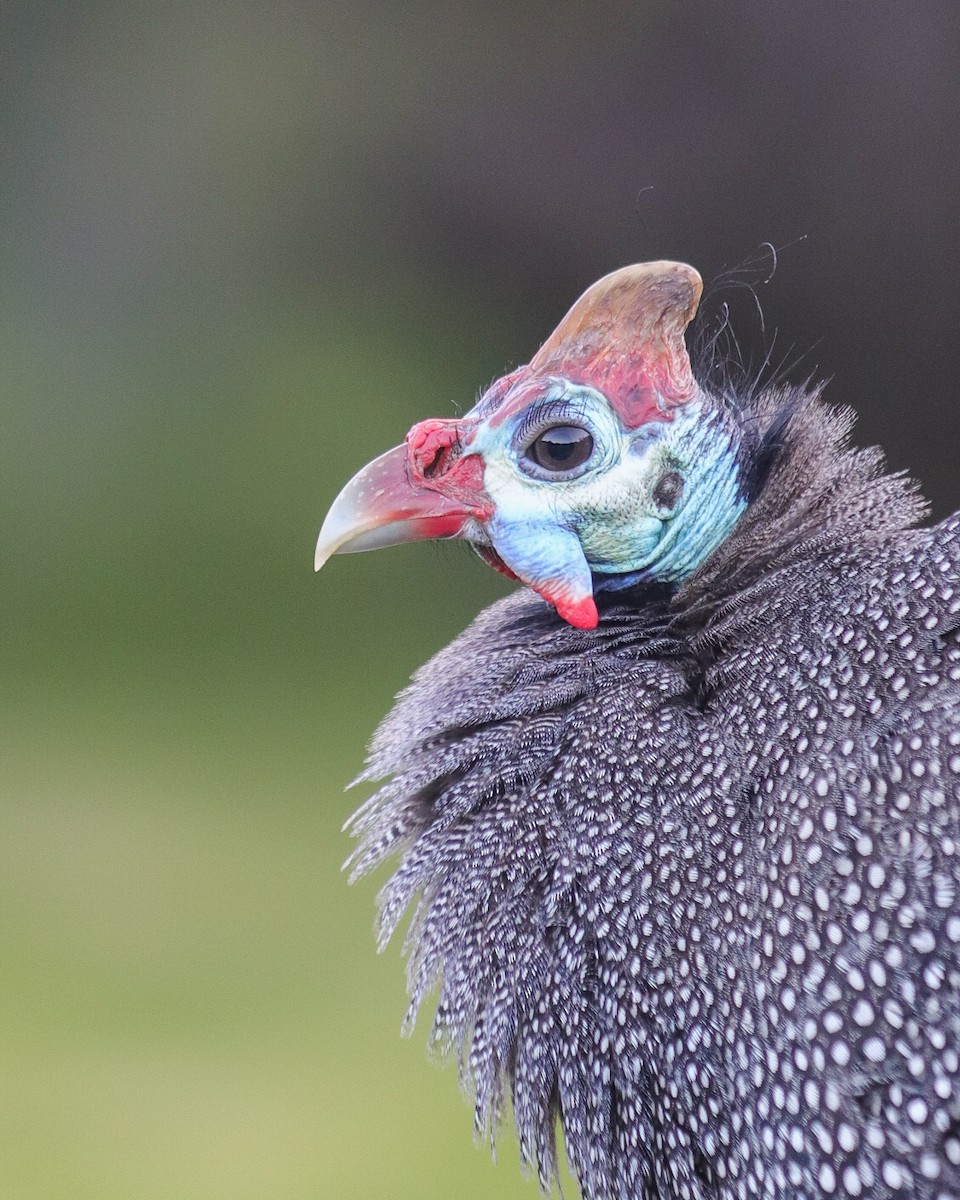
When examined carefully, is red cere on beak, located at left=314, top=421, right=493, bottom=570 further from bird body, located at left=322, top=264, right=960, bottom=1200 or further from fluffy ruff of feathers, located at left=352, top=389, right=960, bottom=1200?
fluffy ruff of feathers, located at left=352, top=389, right=960, bottom=1200

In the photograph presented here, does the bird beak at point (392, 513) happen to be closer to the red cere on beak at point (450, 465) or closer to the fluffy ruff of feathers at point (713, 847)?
the red cere on beak at point (450, 465)

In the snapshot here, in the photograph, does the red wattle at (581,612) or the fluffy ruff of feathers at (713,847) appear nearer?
the fluffy ruff of feathers at (713,847)

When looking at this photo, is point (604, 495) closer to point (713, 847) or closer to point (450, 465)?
point (450, 465)

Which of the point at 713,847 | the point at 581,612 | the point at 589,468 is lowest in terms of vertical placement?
the point at 713,847

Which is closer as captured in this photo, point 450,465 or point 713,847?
point 713,847

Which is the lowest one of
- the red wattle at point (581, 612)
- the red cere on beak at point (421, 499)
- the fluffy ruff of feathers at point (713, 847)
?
the fluffy ruff of feathers at point (713, 847)

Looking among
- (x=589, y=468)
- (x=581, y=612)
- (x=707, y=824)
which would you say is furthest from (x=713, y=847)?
(x=589, y=468)

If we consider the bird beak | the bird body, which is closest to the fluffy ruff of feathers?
the bird body

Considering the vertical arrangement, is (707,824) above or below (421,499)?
below

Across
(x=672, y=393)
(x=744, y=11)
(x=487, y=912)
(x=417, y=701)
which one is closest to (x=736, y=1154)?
(x=487, y=912)

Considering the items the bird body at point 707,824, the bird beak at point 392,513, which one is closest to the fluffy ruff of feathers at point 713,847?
the bird body at point 707,824
